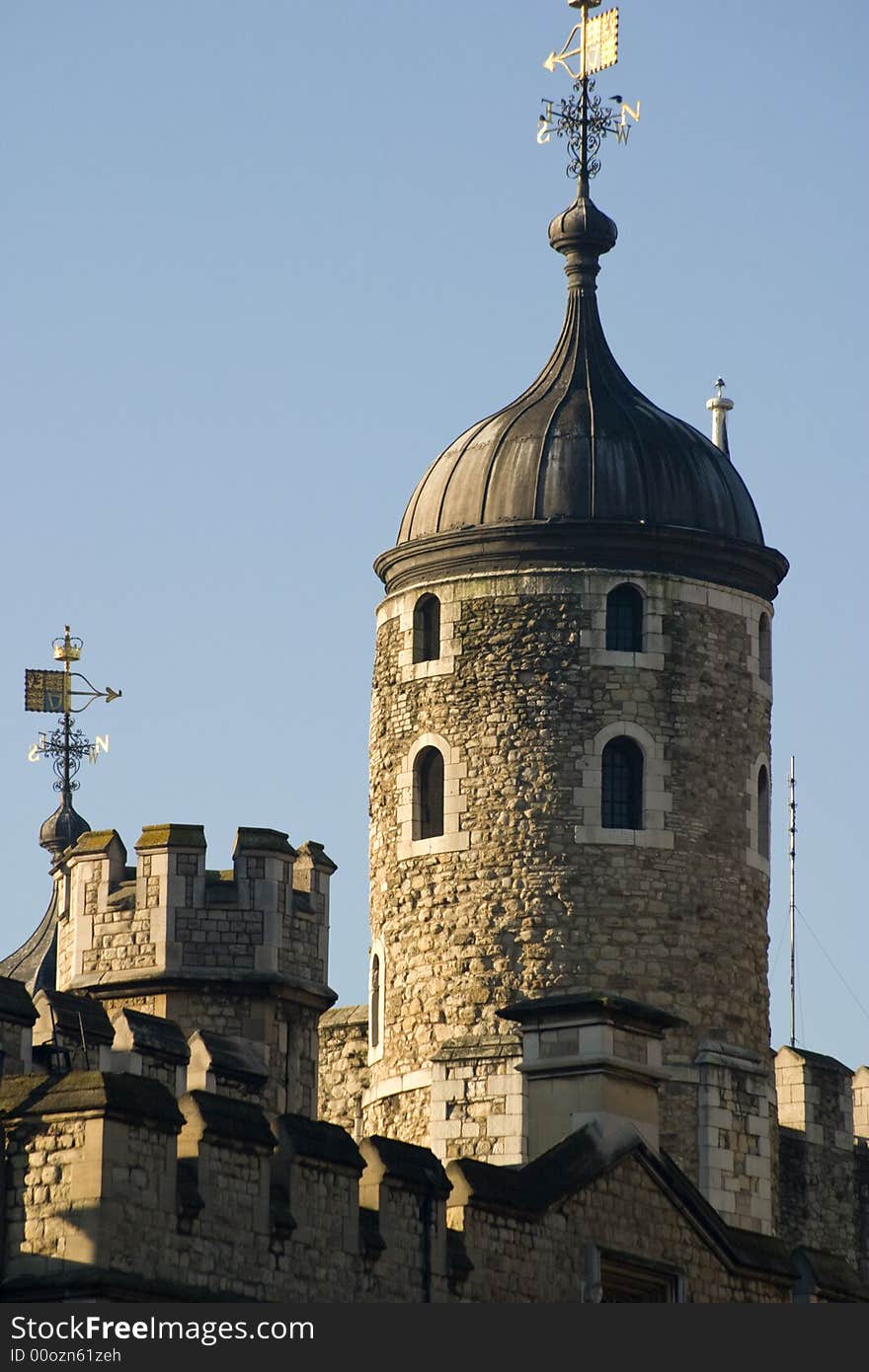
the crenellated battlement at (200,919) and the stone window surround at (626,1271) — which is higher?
the crenellated battlement at (200,919)

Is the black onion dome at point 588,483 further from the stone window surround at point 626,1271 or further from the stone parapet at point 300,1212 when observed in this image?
the stone window surround at point 626,1271

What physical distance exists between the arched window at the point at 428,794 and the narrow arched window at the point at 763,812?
3101 millimetres

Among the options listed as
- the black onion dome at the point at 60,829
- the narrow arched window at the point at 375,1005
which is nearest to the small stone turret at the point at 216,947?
the narrow arched window at the point at 375,1005

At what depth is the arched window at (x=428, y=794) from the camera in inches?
1531

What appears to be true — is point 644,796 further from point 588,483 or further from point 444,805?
point 588,483

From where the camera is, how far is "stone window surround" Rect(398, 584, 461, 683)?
38.9 meters

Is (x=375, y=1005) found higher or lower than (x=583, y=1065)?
higher

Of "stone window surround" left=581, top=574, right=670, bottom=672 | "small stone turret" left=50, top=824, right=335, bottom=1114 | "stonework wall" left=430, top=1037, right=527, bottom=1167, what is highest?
"stone window surround" left=581, top=574, right=670, bottom=672

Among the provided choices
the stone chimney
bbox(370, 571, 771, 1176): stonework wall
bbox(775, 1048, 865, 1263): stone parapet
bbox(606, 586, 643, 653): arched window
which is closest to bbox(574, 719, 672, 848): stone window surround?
A: bbox(370, 571, 771, 1176): stonework wall

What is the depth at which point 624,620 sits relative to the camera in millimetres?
38750

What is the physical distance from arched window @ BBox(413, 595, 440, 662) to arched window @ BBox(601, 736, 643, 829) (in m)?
2.13

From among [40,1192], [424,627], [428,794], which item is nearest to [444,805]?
[428,794]

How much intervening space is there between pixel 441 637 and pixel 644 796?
2.54 m

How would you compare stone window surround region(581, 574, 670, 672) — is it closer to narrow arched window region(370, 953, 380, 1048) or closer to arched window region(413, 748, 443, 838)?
arched window region(413, 748, 443, 838)
